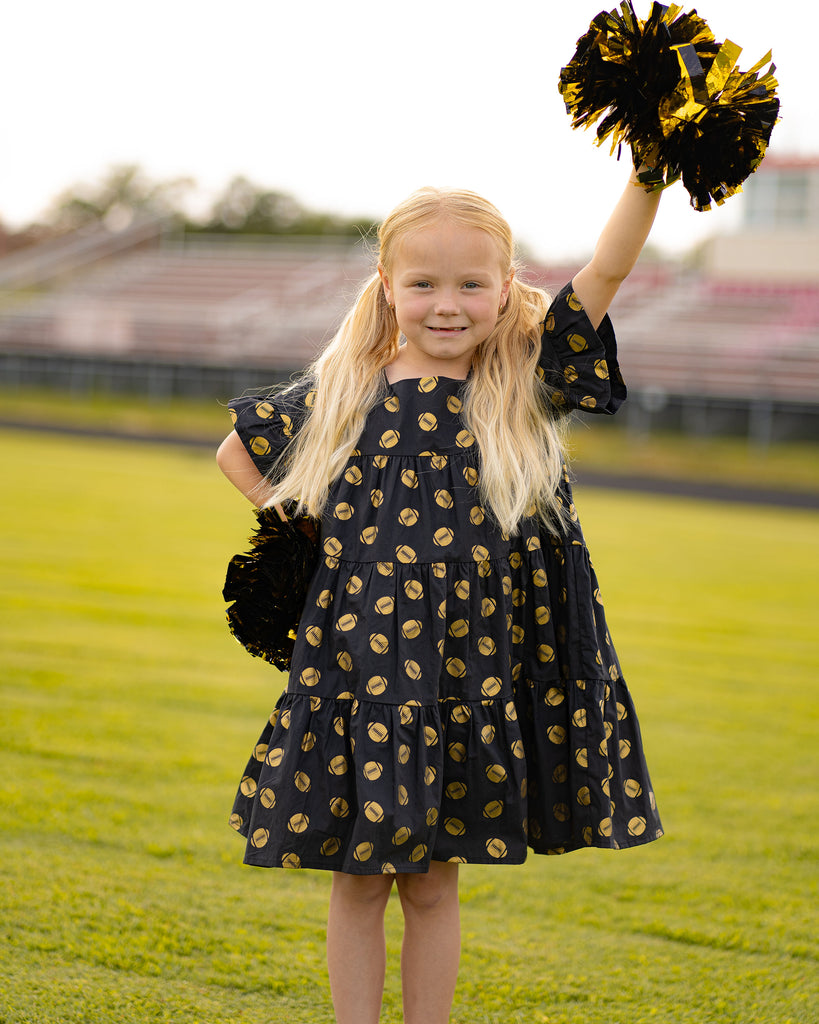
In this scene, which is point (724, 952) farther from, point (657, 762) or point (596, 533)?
point (596, 533)

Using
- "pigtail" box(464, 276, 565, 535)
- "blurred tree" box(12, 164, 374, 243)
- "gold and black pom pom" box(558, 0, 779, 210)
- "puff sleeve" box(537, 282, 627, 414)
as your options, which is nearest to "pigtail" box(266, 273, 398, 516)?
"pigtail" box(464, 276, 565, 535)

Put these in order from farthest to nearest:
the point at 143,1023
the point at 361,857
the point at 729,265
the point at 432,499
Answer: the point at 729,265
the point at 143,1023
the point at 432,499
the point at 361,857

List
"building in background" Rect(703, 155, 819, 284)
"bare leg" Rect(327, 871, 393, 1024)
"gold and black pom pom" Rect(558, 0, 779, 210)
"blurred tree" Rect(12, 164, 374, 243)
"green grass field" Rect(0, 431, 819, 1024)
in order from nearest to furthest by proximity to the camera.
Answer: "gold and black pom pom" Rect(558, 0, 779, 210)
"bare leg" Rect(327, 871, 393, 1024)
"green grass field" Rect(0, 431, 819, 1024)
"building in background" Rect(703, 155, 819, 284)
"blurred tree" Rect(12, 164, 374, 243)

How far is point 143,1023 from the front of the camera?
6.45ft

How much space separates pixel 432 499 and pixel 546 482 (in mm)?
195

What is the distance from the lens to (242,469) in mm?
1974

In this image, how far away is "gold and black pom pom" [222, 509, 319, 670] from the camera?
6.11ft

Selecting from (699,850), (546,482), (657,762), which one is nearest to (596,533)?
(657,762)

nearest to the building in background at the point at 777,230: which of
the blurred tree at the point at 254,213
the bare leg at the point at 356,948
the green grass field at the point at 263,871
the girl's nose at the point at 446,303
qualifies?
the blurred tree at the point at 254,213

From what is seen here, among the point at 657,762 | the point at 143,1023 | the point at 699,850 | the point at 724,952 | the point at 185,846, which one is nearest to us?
the point at 143,1023

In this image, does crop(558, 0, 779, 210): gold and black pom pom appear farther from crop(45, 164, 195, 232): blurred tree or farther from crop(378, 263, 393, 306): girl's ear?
crop(45, 164, 195, 232): blurred tree

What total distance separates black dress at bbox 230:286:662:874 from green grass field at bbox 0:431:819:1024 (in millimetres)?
505

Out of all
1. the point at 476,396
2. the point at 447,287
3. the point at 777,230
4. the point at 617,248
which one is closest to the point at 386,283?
the point at 447,287

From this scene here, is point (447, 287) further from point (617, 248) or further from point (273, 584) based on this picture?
point (273, 584)
